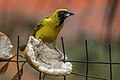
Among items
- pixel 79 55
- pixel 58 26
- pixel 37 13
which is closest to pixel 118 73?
pixel 79 55

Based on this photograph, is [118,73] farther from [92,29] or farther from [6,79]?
[6,79]

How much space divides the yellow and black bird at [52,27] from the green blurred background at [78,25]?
147 cm

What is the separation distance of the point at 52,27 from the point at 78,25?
166cm

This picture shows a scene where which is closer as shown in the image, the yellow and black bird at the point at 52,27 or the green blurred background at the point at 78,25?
the yellow and black bird at the point at 52,27

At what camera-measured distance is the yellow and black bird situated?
337 cm

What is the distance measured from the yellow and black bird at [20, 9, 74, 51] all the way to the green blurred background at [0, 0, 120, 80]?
4.84 feet

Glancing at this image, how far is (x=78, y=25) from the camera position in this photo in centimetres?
506

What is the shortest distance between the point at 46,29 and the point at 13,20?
163 centimetres

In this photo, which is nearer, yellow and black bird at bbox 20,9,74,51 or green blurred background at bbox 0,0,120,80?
yellow and black bird at bbox 20,9,74,51

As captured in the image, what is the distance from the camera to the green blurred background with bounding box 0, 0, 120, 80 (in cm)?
499

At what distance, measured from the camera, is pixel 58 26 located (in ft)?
11.2

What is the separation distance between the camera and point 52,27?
11.2 ft

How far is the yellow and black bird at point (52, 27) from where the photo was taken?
133 inches

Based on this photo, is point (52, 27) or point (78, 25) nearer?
point (52, 27)
